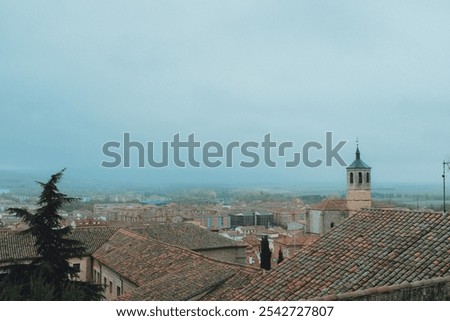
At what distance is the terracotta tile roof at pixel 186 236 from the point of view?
27.0 m

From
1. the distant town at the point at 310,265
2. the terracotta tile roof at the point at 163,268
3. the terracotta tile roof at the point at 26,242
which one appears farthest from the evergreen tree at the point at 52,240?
the terracotta tile roof at the point at 26,242

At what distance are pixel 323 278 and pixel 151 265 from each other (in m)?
10.4

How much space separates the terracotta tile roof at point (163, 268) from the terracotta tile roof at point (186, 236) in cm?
415

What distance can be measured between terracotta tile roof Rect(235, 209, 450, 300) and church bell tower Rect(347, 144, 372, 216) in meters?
41.9

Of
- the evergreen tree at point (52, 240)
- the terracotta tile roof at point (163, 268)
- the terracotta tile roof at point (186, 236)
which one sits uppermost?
the evergreen tree at point (52, 240)

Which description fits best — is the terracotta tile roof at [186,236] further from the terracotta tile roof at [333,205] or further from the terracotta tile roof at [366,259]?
the terracotta tile roof at [333,205]

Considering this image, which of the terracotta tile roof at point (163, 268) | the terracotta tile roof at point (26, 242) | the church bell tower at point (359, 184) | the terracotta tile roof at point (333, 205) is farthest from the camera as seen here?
the terracotta tile roof at point (333, 205)

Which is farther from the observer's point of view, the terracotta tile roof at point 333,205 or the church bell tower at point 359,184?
the terracotta tile roof at point 333,205

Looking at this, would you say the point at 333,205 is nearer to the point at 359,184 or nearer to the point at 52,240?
the point at 359,184

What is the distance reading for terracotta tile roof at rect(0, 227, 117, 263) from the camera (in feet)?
74.7

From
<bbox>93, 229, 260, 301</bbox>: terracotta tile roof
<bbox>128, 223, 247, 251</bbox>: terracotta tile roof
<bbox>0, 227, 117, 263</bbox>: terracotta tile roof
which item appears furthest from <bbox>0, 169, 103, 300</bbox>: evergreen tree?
<bbox>128, 223, 247, 251</bbox>: terracotta tile roof

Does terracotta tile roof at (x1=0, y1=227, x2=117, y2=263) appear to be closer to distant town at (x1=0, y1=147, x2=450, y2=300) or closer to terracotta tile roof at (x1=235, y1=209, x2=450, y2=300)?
distant town at (x1=0, y1=147, x2=450, y2=300)
